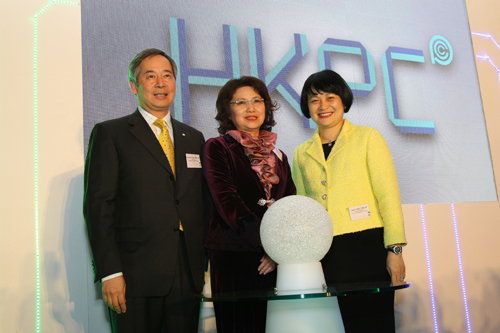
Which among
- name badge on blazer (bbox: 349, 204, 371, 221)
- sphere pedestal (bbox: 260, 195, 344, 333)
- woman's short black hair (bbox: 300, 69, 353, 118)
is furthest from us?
woman's short black hair (bbox: 300, 69, 353, 118)

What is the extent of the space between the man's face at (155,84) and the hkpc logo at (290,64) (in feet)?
1.77

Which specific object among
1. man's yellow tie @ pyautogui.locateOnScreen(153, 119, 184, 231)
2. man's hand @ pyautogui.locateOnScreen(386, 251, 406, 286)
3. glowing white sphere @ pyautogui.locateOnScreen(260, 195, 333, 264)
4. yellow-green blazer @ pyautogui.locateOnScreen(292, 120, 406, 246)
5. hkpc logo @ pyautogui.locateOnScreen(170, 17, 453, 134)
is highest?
hkpc logo @ pyautogui.locateOnScreen(170, 17, 453, 134)

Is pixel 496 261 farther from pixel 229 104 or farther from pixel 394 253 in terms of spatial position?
pixel 229 104

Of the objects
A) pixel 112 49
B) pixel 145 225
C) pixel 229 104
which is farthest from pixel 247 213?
pixel 112 49

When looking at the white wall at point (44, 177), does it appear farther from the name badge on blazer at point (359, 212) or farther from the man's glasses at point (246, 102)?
the name badge on blazer at point (359, 212)

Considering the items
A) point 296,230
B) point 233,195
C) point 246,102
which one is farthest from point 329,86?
point 296,230

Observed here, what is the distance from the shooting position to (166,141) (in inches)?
85.3

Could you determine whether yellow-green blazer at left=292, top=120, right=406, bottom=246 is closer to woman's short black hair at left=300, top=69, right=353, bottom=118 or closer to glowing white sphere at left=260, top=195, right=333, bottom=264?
woman's short black hair at left=300, top=69, right=353, bottom=118

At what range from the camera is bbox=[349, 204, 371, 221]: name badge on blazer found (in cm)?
206

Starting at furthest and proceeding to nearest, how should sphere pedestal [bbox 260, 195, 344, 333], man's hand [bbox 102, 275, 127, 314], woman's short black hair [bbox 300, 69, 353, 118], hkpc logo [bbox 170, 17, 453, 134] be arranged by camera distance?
hkpc logo [bbox 170, 17, 453, 134], woman's short black hair [bbox 300, 69, 353, 118], man's hand [bbox 102, 275, 127, 314], sphere pedestal [bbox 260, 195, 344, 333]

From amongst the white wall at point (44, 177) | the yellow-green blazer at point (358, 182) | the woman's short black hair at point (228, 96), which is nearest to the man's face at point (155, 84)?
the woman's short black hair at point (228, 96)

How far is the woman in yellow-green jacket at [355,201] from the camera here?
2.01 metres

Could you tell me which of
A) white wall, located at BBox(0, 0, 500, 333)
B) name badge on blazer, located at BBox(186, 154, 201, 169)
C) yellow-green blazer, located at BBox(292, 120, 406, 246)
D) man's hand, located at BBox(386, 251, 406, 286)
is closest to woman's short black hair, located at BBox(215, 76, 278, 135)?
name badge on blazer, located at BBox(186, 154, 201, 169)

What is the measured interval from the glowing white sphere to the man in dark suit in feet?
1.32
